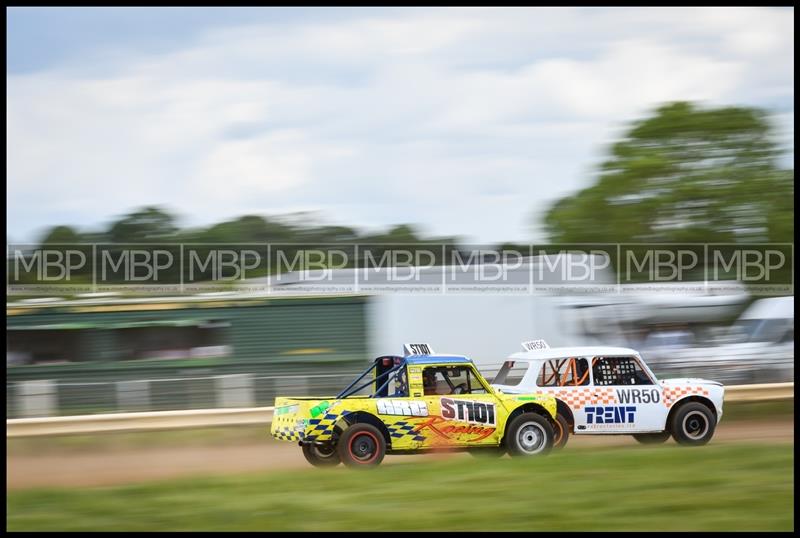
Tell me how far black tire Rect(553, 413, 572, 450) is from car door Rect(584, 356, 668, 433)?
13.9 inches

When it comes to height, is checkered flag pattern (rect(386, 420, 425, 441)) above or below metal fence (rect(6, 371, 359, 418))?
below

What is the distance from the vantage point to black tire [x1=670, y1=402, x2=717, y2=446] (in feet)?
39.1

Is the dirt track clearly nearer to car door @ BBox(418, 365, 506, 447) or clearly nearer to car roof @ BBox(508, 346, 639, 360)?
car door @ BBox(418, 365, 506, 447)

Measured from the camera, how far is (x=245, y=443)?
14.0m

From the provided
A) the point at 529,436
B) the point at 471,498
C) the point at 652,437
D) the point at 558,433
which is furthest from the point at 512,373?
the point at 471,498

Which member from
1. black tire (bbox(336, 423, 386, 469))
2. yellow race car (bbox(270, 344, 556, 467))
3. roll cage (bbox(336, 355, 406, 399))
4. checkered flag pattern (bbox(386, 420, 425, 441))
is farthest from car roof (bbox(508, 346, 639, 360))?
black tire (bbox(336, 423, 386, 469))

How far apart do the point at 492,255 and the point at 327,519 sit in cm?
1100

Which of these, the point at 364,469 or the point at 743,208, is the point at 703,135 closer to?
the point at 743,208

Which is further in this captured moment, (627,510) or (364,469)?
(364,469)

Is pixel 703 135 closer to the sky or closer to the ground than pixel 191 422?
closer to the sky

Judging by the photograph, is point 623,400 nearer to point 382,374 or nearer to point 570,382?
point 570,382

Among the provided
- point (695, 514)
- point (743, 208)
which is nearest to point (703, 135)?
point (743, 208)

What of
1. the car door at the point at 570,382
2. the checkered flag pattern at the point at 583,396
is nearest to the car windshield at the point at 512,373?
the car door at the point at 570,382

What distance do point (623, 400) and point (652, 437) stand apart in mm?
1132
